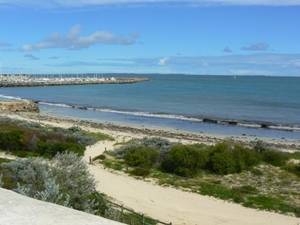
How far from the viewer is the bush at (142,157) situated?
26.2 meters

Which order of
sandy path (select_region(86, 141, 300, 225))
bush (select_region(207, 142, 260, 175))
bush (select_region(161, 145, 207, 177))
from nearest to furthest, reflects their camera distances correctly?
sandy path (select_region(86, 141, 300, 225)), bush (select_region(161, 145, 207, 177)), bush (select_region(207, 142, 260, 175))

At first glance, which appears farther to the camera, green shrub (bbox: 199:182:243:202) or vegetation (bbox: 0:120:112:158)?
vegetation (bbox: 0:120:112:158)

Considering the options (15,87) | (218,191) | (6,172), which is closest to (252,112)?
(218,191)

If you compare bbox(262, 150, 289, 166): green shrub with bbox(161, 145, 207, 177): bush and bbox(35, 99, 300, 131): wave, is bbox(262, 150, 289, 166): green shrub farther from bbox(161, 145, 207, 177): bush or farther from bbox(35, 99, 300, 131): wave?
bbox(35, 99, 300, 131): wave

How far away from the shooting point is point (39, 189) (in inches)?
470

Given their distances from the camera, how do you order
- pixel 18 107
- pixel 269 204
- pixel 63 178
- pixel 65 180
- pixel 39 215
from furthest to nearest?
1. pixel 18 107
2. pixel 269 204
3. pixel 63 178
4. pixel 65 180
5. pixel 39 215

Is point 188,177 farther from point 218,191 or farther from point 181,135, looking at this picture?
point 181,135

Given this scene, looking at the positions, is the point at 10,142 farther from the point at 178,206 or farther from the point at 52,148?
the point at 178,206

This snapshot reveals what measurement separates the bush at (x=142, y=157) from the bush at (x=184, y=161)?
691 millimetres

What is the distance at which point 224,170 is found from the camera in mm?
25188

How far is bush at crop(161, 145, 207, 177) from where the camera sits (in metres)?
25.0

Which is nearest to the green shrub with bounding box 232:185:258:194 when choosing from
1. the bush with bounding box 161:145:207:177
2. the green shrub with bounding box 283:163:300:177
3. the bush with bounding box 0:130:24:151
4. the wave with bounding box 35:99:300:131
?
the bush with bounding box 161:145:207:177

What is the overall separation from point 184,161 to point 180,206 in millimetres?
5946

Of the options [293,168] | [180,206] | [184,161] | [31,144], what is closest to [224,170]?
[184,161]
